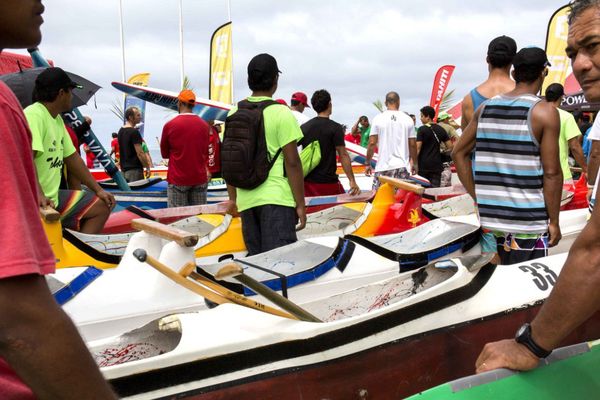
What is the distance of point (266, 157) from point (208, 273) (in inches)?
39.1

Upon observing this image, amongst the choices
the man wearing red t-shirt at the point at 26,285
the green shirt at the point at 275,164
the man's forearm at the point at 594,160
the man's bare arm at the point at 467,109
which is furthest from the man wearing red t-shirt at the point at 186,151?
the man wearing red t-shirt at the point at 26,285

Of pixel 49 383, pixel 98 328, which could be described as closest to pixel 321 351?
pixel 98 328

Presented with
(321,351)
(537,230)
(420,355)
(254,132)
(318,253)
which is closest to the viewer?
(321,351)

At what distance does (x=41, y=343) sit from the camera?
1.03m

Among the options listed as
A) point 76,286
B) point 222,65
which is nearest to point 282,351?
point 76,286

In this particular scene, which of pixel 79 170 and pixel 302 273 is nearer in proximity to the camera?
pixel 302 273

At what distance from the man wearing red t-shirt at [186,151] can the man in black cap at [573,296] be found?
17.8 feet

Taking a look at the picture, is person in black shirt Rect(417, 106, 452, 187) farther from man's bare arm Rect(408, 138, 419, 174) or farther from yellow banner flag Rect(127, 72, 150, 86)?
yellow banner flag Rect(127, 72, 150, 86)

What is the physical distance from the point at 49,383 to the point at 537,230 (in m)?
2.96

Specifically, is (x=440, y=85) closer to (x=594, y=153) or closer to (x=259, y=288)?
(x=594, y=153)

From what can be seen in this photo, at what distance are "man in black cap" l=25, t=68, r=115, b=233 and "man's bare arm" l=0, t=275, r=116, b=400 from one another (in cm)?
345

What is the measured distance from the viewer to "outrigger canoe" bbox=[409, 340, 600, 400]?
5.37 ft

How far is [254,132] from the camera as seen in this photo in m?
4.12

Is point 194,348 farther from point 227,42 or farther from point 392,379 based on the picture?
point 227,42
